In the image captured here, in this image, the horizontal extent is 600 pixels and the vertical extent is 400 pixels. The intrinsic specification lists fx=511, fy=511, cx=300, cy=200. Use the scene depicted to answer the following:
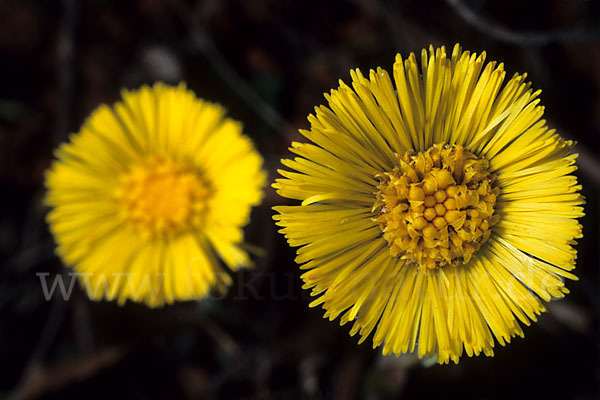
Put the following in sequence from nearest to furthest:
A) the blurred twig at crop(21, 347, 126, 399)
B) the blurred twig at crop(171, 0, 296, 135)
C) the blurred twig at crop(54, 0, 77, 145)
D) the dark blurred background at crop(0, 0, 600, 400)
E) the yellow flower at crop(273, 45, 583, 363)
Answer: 1. the yellow flower at crop(273, 45, 583, 363)
2. the dark blurred background at crop(0, 0, 600, 400)
3. the blurred twig at crop(21, 347, 126, 399)
4. the blurred twig at crop(171, 0, 296, 135)
5. the blurred twig at crop(54, 0, 77, 145)

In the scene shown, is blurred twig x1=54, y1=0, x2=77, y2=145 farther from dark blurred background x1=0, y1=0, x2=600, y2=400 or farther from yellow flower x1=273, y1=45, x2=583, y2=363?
yellow flower x1=273, y1=45, x2=583, y2=363

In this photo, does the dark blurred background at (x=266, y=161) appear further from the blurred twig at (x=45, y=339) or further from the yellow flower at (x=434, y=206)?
the yellow flower at (x=434, y=206)

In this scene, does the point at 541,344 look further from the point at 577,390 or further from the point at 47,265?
the point at 47,265

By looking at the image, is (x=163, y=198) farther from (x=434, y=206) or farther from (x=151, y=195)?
(x=434, y=206)

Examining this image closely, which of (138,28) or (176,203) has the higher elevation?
(138,28)

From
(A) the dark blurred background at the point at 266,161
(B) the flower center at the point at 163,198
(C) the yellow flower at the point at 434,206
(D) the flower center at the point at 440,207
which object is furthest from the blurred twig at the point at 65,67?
(D) the flower center at the point at 440,207

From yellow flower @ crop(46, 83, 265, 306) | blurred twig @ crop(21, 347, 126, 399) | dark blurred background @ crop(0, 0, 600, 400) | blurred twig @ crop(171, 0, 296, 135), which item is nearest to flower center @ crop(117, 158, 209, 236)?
yellow flower @ crop(46, 83, 265, 306)

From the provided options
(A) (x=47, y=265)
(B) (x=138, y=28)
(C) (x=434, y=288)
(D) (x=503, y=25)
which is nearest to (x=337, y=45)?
(D) (x=503, y=25)
